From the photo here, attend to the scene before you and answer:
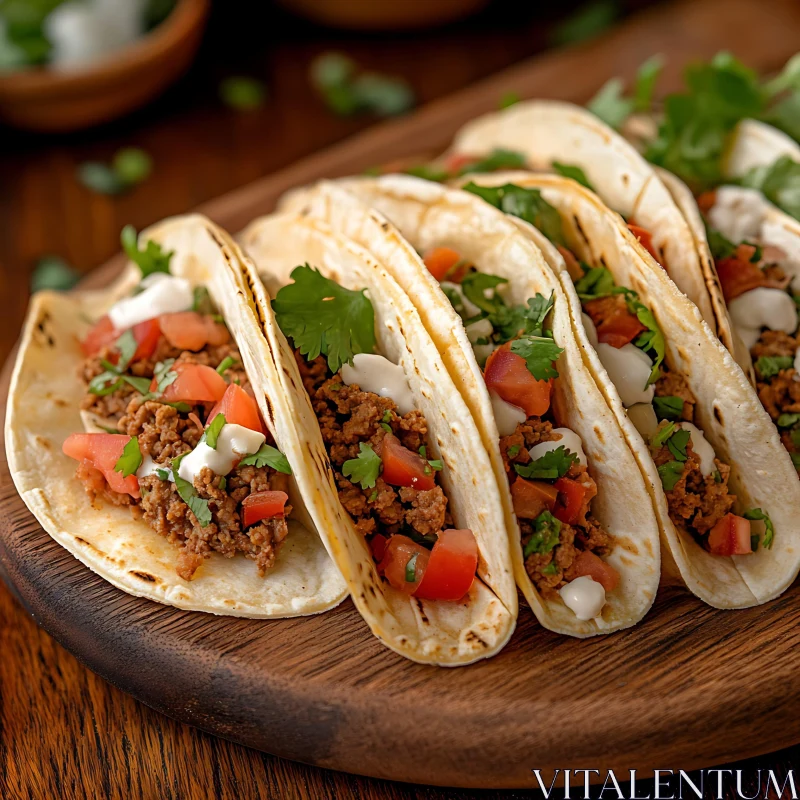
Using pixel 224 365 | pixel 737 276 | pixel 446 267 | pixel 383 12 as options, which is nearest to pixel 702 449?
pixel 737 276

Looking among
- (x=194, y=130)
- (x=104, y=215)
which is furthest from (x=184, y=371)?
(x=194, y=130)

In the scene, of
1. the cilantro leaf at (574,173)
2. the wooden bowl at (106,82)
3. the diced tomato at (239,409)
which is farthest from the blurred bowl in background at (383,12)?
the diced tomato at (239,409)

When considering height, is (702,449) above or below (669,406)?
below

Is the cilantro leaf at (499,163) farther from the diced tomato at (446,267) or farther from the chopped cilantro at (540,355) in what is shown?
the chopped cilantro at (540,355)

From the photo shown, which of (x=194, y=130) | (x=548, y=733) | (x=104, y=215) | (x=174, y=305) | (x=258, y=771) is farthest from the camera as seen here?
(x=194, y=130)

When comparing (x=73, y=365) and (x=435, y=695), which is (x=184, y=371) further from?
(x=435, y=695)

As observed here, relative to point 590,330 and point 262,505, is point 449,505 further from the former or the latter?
point 590,330

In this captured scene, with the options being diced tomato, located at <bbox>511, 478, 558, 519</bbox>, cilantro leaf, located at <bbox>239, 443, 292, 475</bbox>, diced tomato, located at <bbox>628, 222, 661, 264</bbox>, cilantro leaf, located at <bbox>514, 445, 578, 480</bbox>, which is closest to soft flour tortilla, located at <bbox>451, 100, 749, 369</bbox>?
diced tomato, located at <bbox>628, 222, 661, 264</bbox>
